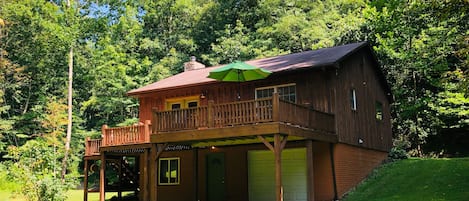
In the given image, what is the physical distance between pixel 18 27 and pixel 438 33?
29341 mm

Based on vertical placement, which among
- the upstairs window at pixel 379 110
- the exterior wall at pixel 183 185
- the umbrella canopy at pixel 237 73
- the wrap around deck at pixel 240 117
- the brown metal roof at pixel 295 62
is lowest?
the exterior wall at pixel 183 185

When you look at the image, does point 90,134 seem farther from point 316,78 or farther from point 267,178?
point 316,78

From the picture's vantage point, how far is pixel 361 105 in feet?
63.4

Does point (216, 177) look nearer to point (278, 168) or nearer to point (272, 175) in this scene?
point (272, 175)

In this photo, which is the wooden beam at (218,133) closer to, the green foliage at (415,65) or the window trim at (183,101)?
the window trim at (183,101)

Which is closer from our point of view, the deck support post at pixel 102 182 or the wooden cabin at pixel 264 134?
the wooden cabin at pixel 264 134

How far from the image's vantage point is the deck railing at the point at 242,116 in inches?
533

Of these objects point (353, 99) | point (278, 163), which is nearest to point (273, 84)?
point (353, 99)

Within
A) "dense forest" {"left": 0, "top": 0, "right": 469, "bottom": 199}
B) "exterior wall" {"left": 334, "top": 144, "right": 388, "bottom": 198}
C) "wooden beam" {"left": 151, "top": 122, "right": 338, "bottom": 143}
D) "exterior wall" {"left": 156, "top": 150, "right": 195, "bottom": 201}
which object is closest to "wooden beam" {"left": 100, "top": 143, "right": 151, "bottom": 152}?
"wooden beam" {"left": 151, "top": 122, "right": 338, "bottom": 143}

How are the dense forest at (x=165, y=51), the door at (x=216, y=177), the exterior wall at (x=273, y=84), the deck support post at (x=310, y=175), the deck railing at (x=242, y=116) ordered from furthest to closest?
1. the dense forest at (x=165, y=51)
2. the door at (x=216, y=177)
3. the exterior wall at (x=273, y=84)
4. the deck support post at (x=310, y=175)
5. the deck railing at (x=242, y=116)

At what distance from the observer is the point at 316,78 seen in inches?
666

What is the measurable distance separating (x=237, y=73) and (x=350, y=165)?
5.95 metres

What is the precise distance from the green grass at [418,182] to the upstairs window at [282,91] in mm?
4275

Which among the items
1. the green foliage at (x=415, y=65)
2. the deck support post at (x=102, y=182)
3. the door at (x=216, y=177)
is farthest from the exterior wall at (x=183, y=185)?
the green foliage at (x=415, y=65)
